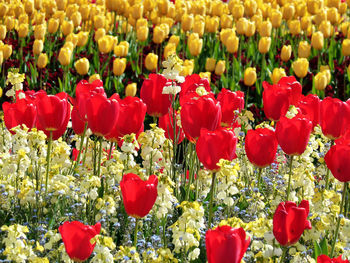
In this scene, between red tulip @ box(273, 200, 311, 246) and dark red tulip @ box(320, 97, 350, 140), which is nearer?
red tulip @ box(273, 200, 311, 246)

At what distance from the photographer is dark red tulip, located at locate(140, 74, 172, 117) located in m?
3.26

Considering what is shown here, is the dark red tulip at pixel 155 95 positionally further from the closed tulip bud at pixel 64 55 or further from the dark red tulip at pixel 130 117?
the closed tulip bud at pixel 64 55

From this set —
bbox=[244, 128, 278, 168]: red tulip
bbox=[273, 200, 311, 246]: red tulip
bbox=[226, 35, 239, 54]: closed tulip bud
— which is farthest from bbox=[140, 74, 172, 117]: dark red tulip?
bbox=[226, 35, 239, 54]: closed tulip bud

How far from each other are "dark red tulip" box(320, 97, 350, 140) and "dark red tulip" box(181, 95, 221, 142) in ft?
1.58

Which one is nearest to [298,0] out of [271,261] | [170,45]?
[170,45]

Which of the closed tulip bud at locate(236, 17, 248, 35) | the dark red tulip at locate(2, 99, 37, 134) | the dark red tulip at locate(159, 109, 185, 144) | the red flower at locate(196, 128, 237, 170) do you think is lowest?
the closed tulip bud at locate(236, 17, 248, 35)

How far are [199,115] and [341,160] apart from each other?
0.55 m

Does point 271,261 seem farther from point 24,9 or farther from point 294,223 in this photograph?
point 24,9

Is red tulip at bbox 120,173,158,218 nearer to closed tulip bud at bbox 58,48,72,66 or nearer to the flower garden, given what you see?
the flower garden

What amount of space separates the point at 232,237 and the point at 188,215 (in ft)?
1.10

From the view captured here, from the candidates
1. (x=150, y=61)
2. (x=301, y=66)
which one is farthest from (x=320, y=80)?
(x=150, y=61)

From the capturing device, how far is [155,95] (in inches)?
129

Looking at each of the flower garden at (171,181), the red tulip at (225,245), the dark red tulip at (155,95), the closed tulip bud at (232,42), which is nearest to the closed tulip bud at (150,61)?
the closed tulip bud at (232,42)

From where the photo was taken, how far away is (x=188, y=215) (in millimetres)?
2252
